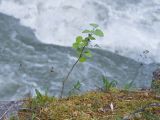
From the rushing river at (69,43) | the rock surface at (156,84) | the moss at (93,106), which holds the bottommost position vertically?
the moss at (93,106)

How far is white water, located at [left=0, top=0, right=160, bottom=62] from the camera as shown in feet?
27.1

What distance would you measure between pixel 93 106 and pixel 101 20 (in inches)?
207

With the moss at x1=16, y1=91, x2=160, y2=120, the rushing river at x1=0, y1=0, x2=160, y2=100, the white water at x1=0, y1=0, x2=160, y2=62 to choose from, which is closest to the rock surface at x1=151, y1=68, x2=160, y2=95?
the moss at x1=16, y1=91, x2=160, y2=120

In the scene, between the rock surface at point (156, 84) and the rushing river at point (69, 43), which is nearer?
the rock surface at point (156, 84)

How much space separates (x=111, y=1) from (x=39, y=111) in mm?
6114

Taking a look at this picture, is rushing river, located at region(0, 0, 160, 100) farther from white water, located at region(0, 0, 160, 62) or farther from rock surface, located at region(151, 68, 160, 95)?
rock surface, located at region(151, 68, 160, 95)

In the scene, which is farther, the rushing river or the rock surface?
the rushing river

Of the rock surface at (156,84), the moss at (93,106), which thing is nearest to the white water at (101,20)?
the rock surface at (156,84)

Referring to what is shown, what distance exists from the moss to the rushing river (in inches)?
104

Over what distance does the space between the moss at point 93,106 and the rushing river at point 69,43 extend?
2639 millimetres

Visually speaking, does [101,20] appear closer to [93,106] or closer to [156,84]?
[156,84]

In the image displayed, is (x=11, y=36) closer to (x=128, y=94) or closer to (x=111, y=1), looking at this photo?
(x=111, y=1)

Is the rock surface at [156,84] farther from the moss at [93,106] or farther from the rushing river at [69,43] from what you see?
the rushing river at [69,43]

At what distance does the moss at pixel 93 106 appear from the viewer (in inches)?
135
